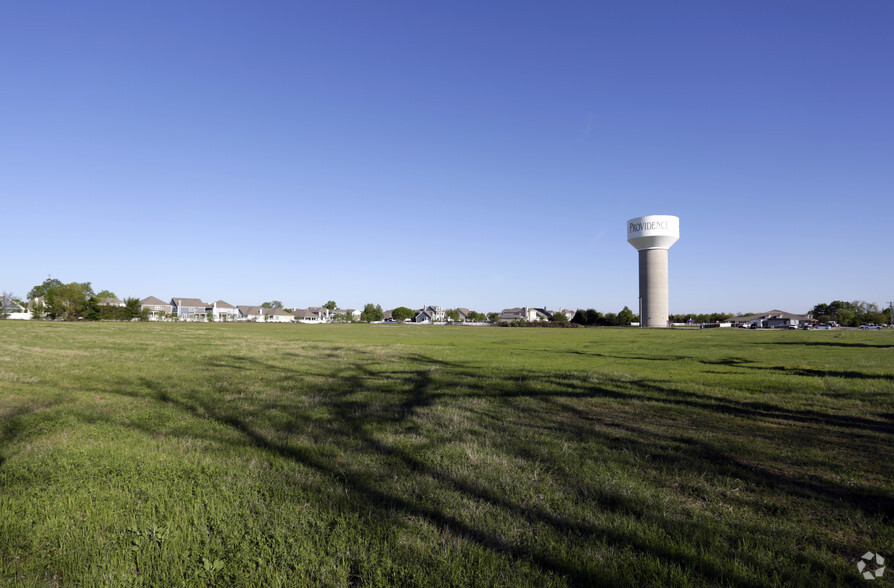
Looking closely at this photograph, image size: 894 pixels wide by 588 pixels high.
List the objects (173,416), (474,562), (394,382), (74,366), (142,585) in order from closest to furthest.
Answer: (142,585), (474,562), (173,416), (394,382), (74,366)

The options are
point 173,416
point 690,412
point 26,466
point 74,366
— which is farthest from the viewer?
point 74,366

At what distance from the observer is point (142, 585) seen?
334 centimetres

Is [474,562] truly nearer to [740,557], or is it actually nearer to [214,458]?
[740,557]

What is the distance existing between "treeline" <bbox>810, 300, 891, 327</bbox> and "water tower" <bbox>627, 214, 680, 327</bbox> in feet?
247

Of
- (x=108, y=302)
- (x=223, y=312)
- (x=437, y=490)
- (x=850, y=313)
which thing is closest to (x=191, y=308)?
(x=223, y=312)

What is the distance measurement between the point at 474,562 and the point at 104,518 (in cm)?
358

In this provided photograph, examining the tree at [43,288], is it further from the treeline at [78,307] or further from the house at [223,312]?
the house at [223,312]

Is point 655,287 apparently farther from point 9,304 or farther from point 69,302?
point 9,304

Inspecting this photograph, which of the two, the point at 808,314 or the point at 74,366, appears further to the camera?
the point at 808,314

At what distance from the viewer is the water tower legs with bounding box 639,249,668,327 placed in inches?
5103

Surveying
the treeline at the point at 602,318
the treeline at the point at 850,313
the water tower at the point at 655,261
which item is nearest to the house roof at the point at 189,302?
the treeline at the point at 602,318

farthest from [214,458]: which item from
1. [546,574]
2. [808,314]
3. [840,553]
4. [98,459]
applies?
[808,314]

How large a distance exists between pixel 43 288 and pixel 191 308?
57361 millimetres

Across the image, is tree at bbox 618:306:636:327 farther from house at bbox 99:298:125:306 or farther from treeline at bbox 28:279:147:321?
house at bbox 99:298:125:306
